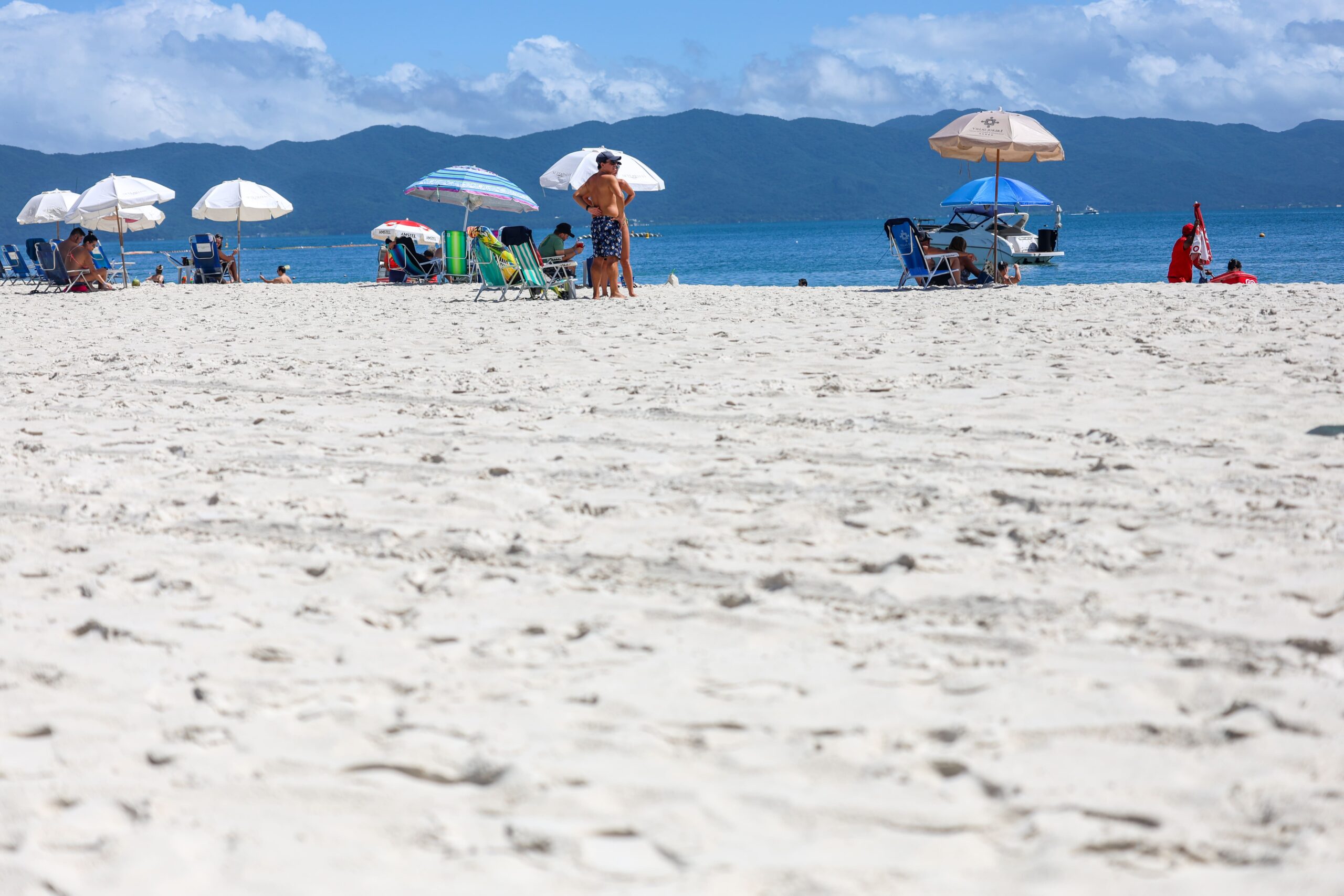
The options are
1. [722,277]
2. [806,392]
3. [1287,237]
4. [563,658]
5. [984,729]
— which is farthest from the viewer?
[1287,237]

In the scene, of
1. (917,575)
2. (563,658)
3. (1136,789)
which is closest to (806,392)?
(917,575)

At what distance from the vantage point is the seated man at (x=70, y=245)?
52.5 feet

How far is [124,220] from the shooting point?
66.2 ft

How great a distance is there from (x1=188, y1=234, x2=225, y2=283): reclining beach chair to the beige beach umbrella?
1228cm

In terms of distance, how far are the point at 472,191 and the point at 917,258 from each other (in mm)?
6383

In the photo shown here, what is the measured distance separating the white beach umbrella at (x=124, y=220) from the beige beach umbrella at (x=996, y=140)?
Answer: 12912 millimetres

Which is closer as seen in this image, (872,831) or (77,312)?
(872,831)

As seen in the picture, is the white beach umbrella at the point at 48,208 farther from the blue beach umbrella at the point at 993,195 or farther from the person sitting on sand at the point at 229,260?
the blue beach umbrella at the point at 993,195

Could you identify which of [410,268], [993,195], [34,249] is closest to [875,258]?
[993,195]

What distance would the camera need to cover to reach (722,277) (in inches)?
1421

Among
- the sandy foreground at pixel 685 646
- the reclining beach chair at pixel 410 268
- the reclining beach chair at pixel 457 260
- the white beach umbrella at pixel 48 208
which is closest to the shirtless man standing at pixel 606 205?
the reclining beach chair at pixel 457 260

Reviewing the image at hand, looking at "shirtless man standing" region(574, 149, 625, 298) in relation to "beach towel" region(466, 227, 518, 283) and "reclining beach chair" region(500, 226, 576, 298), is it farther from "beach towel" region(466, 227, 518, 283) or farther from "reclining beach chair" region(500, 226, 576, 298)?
"beach towel" region(466, 227, 518, 283)

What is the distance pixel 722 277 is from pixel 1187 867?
35.3 metres

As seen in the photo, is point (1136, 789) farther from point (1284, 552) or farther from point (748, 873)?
point (1284, 552)
